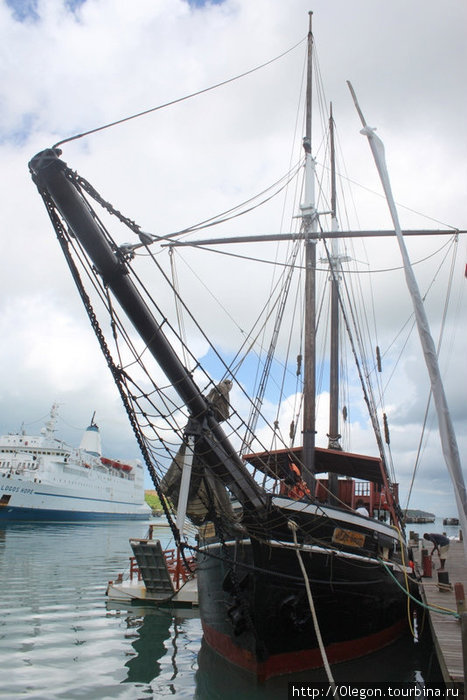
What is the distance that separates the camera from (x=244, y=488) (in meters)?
9.03

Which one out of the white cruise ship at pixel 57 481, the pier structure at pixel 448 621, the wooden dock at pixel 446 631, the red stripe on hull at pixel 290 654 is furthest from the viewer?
the white cruise ship at pixel 57 481

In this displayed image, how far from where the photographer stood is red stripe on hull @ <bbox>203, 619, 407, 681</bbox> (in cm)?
869

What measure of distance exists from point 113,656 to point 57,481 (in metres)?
50.3

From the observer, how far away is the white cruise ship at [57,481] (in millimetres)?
50938

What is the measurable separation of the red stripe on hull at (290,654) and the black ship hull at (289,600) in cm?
2

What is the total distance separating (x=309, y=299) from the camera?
1469 centimetres

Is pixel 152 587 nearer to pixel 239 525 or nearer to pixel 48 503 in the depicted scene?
pixel 239 525

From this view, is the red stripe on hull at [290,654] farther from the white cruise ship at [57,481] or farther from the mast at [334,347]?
the white cruise ship at [57,481]

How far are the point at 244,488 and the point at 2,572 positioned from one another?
15311 mm

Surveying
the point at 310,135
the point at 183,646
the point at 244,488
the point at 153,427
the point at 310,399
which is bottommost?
the point at 183,646

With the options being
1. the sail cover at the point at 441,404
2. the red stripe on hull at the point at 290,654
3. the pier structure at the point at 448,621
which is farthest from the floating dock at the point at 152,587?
the sail cover at the point at 441,404

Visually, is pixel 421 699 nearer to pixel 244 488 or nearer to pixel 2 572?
pixel 244 488

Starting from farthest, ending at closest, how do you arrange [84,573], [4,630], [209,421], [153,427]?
[84,573]
[4,630]
[209,421]
[153,427]

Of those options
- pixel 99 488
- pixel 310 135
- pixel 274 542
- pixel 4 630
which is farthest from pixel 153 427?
pixel 99 488
